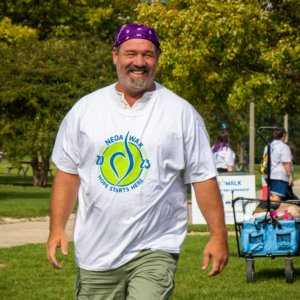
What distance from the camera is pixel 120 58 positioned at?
10.5 ft

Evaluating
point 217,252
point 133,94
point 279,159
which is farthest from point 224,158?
point 217,252

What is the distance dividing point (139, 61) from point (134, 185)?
0.67 meters

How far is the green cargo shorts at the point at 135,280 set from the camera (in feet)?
9.59

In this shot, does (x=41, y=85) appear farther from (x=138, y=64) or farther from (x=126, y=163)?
(x=126, y=163)

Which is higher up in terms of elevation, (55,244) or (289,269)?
(55,244)

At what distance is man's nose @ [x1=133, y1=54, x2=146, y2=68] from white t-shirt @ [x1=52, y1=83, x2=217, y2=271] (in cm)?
19

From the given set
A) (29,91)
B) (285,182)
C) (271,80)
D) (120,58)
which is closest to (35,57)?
(29,91)

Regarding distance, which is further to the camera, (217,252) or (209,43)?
(209,43)

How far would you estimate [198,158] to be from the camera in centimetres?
304

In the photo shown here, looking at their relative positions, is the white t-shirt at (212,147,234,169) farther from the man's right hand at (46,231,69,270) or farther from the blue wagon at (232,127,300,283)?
the man's right hand at (46,231,69,270)

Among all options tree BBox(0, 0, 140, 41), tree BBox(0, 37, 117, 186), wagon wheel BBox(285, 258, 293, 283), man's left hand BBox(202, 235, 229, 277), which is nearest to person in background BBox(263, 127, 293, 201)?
wagon wheel BBox(285, 258, 293, 283)

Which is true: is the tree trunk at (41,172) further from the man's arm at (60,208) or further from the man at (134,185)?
the man at (134,185)

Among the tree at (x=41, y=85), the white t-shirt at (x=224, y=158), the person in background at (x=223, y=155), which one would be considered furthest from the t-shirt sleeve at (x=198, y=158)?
the tree at (x=41, y=85)

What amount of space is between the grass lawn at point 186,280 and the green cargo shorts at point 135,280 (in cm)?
305
